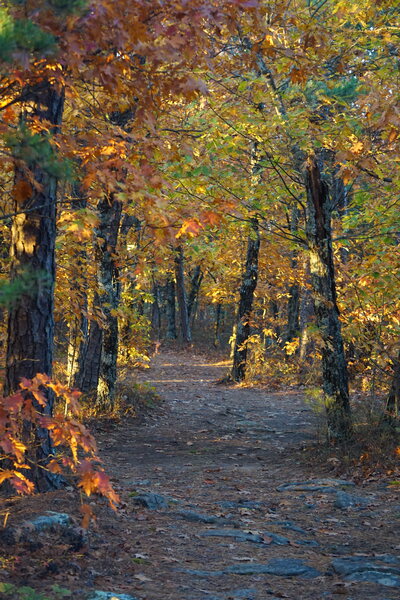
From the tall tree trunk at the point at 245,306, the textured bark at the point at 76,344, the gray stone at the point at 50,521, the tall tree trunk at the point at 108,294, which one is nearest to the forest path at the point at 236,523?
the gray stone at the point at 50,521

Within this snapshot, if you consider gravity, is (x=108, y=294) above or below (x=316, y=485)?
above

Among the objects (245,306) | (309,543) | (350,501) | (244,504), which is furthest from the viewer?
(245,306)

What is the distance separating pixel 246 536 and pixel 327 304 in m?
4.44

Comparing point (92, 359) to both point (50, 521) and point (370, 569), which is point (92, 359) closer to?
point (50, 521)

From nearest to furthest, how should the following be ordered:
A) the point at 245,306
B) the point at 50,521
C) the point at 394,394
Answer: the point at 50,521 < the point at 394,394 < the point at 245,306

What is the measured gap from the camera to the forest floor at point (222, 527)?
4.82m

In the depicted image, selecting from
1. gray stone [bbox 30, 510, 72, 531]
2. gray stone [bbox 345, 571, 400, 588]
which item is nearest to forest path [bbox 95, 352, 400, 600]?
gray stone [bbox 345, 571, 400, 588]

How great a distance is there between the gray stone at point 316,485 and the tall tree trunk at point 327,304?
50.8 inches

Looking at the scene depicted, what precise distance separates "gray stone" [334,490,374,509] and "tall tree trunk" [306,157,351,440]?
1.96 m

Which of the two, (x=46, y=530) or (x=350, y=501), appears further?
(x=350, y=501)

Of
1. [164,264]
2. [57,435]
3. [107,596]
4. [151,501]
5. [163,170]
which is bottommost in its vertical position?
[151,501]

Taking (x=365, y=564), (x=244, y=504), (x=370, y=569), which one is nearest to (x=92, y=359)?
(x=244, y=504)

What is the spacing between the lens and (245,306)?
66.7ft

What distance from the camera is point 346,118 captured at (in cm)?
920
